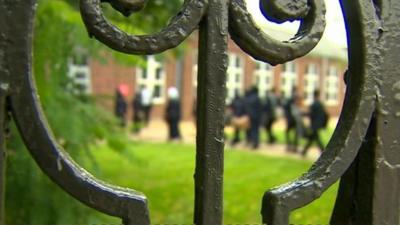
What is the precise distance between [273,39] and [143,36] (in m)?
0.18

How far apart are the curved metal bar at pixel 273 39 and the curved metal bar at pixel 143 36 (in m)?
0.05

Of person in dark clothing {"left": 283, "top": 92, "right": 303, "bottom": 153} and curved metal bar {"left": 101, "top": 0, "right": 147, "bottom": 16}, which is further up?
curved metal bar {"left": 101, "top": 0, "right": 147, "bottom": 16}

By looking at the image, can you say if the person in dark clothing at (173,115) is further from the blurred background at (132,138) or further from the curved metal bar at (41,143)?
the curved metal bar at (41,143)

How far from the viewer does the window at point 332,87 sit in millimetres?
31103

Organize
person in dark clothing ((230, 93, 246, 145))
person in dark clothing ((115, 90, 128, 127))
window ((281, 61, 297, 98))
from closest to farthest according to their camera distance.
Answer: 1. person in dark clothing ((115, 90, 128, 127))
2. person in dark clothing ((230, 93, 246, 145))
3. window ((281, 61, 297, 98))

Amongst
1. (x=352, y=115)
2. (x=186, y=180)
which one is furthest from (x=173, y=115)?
(x=352, y=115)

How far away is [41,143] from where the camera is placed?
0.70 meters

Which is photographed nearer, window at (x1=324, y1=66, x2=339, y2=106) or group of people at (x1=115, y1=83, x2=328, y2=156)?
group of people at (x1=115, y1=83, x2=328, y2=156)

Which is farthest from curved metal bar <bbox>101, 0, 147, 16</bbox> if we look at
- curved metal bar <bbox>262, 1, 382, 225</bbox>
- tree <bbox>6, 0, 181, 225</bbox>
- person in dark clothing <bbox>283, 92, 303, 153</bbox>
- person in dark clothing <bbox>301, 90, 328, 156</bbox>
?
person in dark clothing <bbox>283, 92, 303, 153</bbox>

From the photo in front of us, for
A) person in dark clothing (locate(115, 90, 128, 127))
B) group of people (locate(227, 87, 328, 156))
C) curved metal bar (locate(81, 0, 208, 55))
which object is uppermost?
curved metal bar (locate(81, 0, 208, 55))

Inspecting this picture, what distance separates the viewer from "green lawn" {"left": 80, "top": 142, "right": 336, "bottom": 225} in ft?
16.2

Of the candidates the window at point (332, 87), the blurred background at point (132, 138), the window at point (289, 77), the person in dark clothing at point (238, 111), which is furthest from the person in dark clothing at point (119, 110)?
the window at point (332, 87)

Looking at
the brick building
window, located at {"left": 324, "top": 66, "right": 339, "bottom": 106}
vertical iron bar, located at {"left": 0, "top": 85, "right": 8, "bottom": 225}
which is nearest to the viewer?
vertical iron bar, located at {"left": 0, "top": 85, "right": 8, "bottom": 225}

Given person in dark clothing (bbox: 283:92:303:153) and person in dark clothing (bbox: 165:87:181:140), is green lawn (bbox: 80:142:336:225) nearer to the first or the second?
person in dark clothing (bbox: 283:92:303:153)
